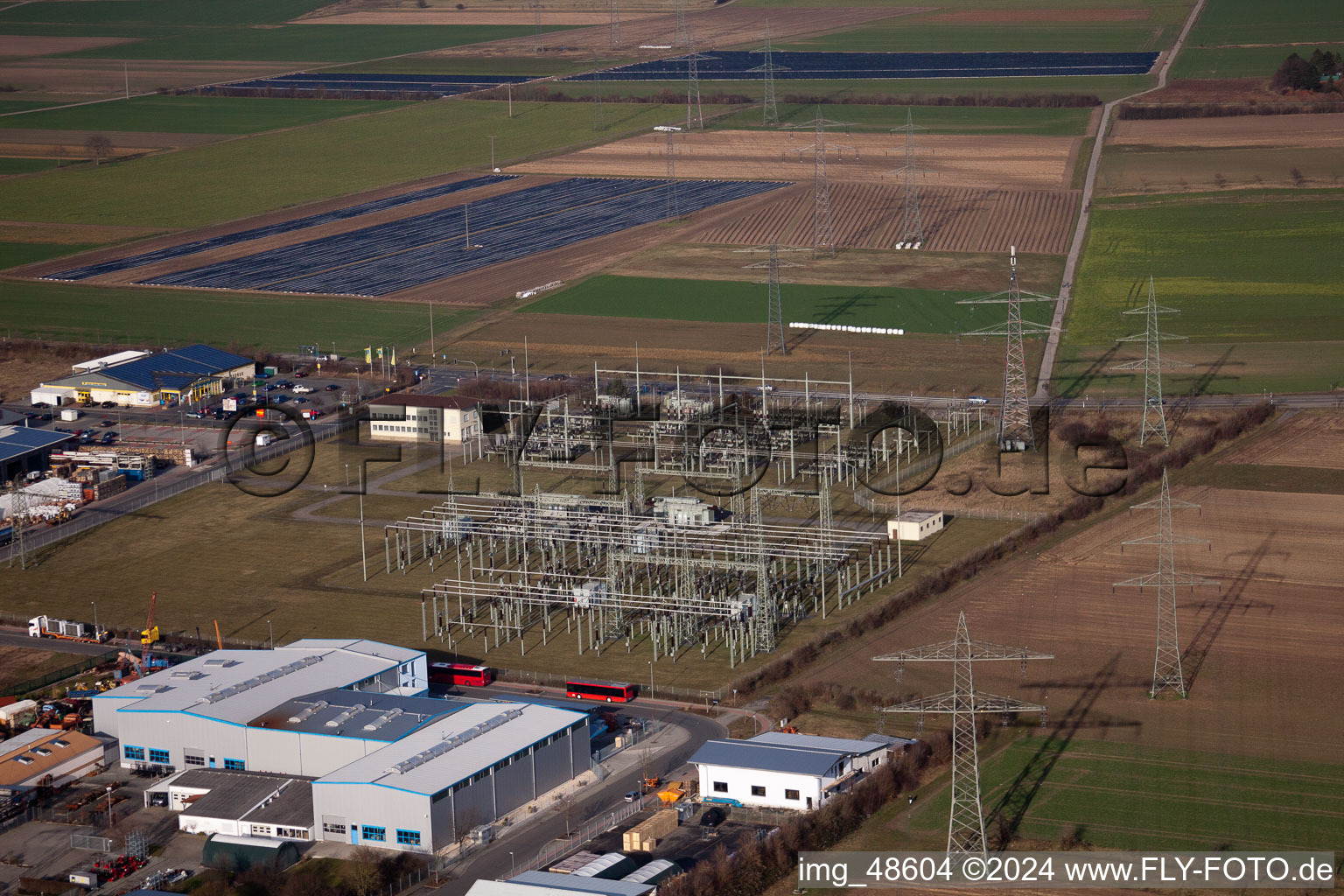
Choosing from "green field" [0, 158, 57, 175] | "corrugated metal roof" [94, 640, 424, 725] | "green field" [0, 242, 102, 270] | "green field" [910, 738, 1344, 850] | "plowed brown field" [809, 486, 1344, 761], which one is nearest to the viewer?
"green field" [910, 738, 1344, 850]

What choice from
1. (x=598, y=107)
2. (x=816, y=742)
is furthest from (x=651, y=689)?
(x=598, y=107)

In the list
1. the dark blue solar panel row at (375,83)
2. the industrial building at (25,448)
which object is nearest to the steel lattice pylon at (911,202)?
the industrial building at (25,448)

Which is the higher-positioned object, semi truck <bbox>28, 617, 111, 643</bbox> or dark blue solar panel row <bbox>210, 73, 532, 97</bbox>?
dark blue solar panel row <bbox>210, 73, 532, 97</bbox>

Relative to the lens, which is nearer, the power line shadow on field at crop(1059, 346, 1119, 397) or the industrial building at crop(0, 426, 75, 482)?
the industrial building at crop(0, 426, 75, 482)

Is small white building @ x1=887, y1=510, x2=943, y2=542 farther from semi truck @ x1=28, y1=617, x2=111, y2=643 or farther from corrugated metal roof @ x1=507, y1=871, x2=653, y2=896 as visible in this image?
semi truck @ x1=28, y1=617, x2=111, y2=643

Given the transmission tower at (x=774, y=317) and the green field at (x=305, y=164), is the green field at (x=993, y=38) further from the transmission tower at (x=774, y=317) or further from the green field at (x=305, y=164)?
the transmission tower at (x=774, y=317)

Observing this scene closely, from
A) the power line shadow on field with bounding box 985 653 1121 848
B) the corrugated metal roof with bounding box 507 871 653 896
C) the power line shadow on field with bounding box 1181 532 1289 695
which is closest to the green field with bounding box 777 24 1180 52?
the power line shadow on field with bounding box 1181 532 1289 695
